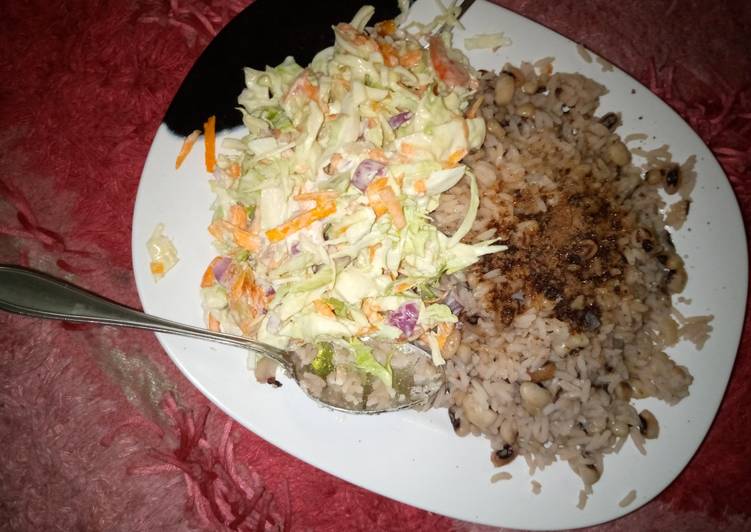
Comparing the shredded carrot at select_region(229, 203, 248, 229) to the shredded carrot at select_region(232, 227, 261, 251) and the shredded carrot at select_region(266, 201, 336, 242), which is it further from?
the shredded carrot at select_region(266, 201, 336, 242)

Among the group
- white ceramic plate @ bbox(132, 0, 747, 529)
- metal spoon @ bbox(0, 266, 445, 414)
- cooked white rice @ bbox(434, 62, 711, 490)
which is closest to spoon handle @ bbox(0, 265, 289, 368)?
metal spoon @ bbox(0, 266, 445, 414)

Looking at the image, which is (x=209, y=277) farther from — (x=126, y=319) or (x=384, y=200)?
(x=384, y=200)

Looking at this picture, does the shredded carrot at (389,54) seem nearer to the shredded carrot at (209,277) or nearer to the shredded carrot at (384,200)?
the shredded carrot at (384,200)

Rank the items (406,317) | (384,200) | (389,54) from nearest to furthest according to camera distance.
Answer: (384,200) → (406,317) → (389,54)

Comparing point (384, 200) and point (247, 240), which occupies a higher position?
point (384, 200)

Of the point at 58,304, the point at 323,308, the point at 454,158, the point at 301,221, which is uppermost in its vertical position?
the point at 454,158

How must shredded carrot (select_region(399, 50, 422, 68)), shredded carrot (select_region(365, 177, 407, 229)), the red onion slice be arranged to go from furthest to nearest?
1. shredded carrot (select_region(399, 50, 422, 68))
2. the red onion slice
3. shredded carrot (select_region(365, 177, 407, 229))

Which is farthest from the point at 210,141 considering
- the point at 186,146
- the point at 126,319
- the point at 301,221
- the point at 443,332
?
the point at 443,332
